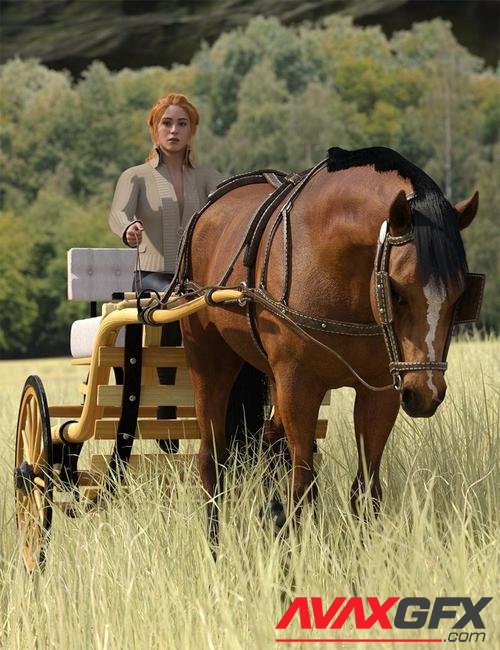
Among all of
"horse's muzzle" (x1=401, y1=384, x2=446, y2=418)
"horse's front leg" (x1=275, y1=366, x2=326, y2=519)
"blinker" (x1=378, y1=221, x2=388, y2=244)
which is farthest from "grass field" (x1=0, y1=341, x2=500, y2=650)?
"blinker" (x1=378, y1=221, x2=388, y2=244)

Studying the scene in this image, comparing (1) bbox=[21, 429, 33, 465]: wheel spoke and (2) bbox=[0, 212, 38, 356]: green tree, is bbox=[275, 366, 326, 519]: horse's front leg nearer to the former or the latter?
(1) bbox=[21, 429, 33, 465]: wheel spoke

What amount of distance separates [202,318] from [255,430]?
713mm

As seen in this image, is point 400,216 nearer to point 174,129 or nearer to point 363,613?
point 363,613

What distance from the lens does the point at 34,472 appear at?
5.93m

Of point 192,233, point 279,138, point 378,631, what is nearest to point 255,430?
point 192,233

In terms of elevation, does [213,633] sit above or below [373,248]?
below

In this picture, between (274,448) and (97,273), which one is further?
(97,273)

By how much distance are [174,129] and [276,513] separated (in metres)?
2.15

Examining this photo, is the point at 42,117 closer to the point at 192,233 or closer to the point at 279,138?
the point at 279,138

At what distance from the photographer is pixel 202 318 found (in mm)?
5246

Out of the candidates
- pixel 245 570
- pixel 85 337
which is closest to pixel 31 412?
pixel 85 337

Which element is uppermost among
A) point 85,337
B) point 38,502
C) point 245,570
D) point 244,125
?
point 244,125

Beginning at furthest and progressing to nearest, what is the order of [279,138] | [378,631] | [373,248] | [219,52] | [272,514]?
1. [219,52]
2. [279,138]
3. [272,514]
4. [373,248]
5. [378,631]

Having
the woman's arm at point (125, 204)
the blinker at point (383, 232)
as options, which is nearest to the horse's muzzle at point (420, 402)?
the blinker at point (383, 232)
